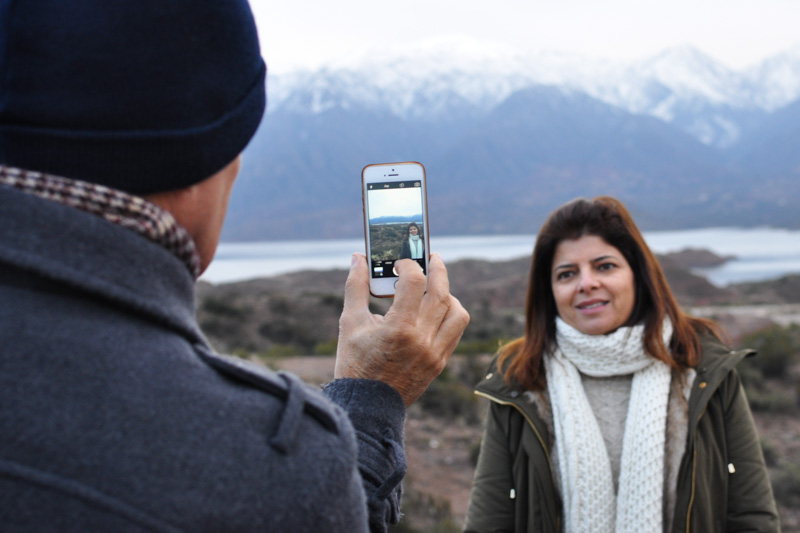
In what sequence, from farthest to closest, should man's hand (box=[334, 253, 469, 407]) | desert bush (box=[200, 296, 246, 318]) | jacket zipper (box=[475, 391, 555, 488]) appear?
desert bush (box=[200, 296, 246, 318]) → jacket zipper (box=[475, 391, 555, 488]) → man's hand (box=[334, 253, 469, 407])

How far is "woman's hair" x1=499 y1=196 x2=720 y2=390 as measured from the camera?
2.90 m

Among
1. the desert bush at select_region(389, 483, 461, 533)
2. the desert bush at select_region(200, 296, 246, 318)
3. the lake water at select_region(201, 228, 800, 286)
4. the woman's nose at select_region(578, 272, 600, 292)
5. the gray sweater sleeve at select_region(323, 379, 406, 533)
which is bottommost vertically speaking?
the lake water at select_region(201, 228, 800, 286)

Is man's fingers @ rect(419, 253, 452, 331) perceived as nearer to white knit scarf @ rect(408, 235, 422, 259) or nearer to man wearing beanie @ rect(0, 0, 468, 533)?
white knit scarf @ rect(408, 235, 422, 259)

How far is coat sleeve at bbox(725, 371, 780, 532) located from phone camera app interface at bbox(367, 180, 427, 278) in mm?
1586

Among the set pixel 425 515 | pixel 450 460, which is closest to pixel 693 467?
pixel 425 515

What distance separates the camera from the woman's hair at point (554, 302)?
114 inches

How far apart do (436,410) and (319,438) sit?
8869 mm

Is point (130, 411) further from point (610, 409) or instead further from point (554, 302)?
point (554, 302)

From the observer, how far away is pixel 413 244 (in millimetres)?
1739

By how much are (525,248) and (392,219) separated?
252 ft

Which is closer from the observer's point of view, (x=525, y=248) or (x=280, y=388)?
(x=280, y=388)

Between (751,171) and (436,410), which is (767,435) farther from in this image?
(751,171)

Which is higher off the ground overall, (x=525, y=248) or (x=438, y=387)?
(x=438, y=387)

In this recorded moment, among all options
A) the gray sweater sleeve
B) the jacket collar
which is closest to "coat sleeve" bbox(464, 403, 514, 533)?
the gray sweater sleeve
